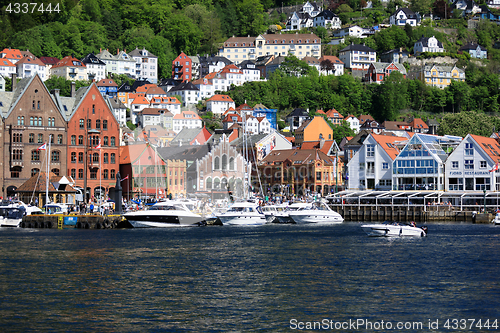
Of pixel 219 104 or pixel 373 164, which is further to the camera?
pixel 219 104

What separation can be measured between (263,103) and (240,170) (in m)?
77.1

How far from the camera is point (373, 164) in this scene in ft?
354

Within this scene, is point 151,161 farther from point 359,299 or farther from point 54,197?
point 359,299

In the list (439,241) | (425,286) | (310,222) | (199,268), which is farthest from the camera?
(310,222)

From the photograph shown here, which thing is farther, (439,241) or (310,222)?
(310,222)

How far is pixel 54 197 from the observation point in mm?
86750

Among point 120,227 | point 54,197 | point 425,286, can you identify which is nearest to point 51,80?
point 54,197

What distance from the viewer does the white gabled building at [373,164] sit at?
106000 mm

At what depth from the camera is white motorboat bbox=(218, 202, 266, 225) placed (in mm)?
81250

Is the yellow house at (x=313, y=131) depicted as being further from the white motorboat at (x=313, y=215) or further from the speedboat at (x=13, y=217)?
the speedboat at (x=13, y=217)

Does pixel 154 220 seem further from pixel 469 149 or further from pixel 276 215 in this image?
pixel 469 149

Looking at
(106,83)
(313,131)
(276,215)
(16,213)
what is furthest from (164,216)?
(106,83)

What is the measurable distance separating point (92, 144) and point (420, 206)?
47.7m

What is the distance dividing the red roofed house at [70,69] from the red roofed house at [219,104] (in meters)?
34.4
